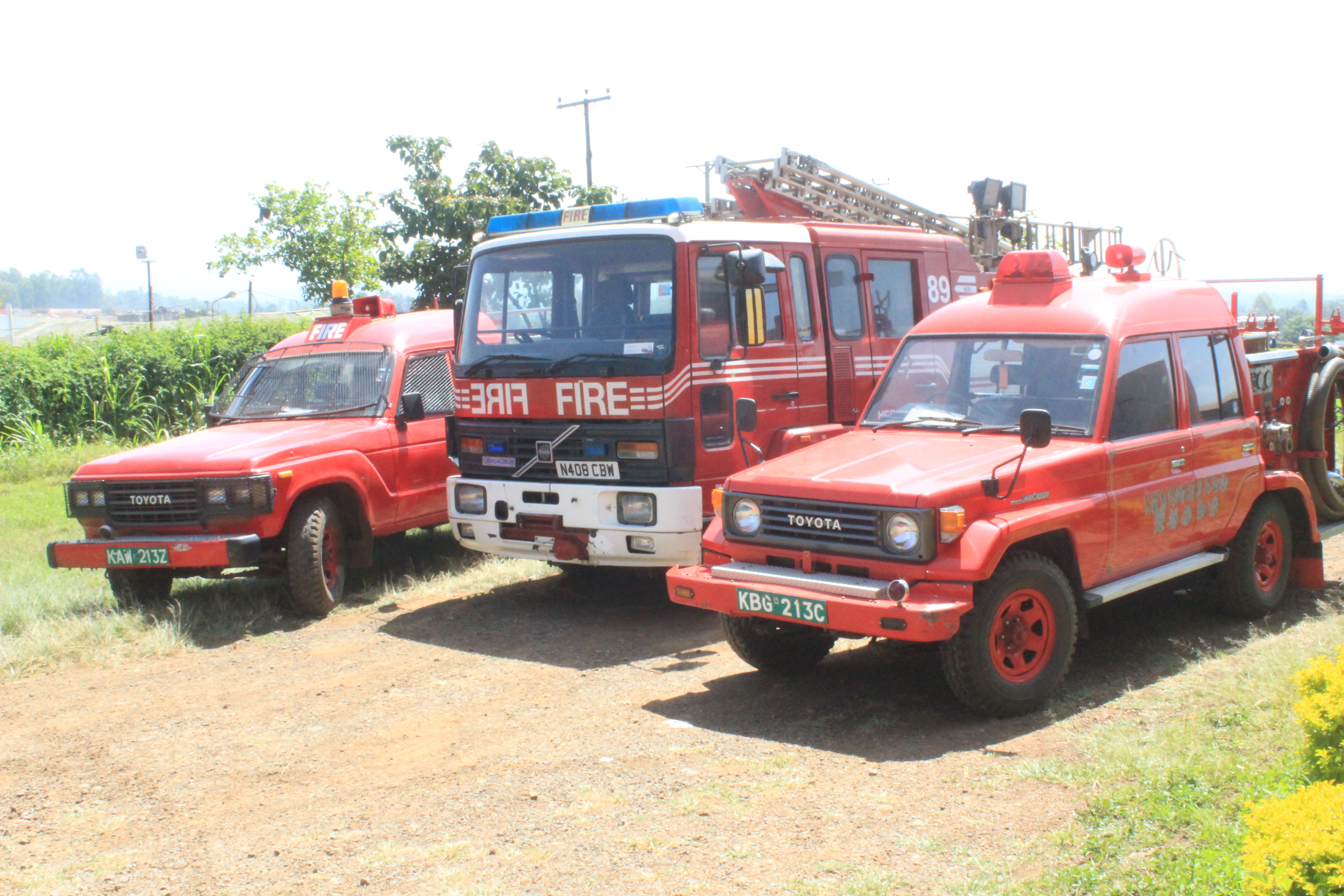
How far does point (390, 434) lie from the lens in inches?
363

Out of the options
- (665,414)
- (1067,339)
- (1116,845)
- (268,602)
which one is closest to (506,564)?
(268,602)

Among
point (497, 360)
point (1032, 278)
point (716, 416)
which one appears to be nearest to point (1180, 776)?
point (1032, 278)

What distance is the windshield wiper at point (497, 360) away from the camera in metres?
7.90

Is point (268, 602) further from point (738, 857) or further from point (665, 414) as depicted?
point (738, 857)

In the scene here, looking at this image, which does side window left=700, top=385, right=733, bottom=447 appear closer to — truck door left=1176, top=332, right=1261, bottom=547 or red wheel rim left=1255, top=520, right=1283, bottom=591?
truck door left=1176, top=332, right=1261, bottom=547

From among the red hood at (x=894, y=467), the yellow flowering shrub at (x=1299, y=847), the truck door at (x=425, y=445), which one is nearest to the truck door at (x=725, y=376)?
the red hood at (x=894, y=467)

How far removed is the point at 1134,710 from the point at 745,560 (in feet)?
6.53

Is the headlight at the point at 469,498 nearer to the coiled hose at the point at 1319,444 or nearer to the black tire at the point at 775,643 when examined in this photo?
the black tire at the point at 775,643

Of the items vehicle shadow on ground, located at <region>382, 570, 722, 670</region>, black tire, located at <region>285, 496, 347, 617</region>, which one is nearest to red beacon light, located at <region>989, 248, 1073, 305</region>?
vehicle shadow on ground, located at <region>382, 570, 722, 670</region>

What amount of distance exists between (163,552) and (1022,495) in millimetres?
5698

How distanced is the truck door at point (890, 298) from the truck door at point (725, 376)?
1055mm

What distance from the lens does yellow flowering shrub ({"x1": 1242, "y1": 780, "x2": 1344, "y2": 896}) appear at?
2.87 m

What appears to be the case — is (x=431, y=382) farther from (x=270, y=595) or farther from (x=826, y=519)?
(x=826, y=519)

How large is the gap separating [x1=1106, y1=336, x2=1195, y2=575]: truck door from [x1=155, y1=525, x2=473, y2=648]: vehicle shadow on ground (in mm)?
5498
